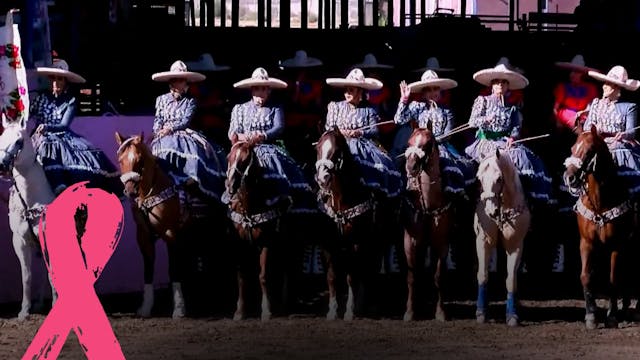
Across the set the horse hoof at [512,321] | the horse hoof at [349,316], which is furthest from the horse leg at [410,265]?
the horse hoof at [512,321]

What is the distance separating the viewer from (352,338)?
13.4 meters

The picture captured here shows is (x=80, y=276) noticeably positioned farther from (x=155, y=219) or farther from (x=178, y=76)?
(x=178, y=76)

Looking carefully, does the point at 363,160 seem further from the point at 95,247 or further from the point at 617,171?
the point at 95,247

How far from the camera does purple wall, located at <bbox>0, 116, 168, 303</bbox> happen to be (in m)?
15.0

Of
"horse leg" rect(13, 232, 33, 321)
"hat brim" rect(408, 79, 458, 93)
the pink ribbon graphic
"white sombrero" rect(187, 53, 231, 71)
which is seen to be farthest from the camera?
"white sombrero" rect(187, 53, 231, 71)

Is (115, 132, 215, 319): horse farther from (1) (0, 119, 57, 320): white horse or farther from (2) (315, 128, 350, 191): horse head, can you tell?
(2) (315, 128, 350, 191): horse head

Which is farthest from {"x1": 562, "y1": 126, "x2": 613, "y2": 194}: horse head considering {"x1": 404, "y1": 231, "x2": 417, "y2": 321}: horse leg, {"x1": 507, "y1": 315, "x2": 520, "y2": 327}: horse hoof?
{"x1": 404, "y1": 231, "x2": 417, "y2": 321}: horse leg

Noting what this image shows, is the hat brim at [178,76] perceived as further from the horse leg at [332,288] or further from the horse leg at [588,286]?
the horse leg at [588,286]

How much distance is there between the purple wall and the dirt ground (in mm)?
850

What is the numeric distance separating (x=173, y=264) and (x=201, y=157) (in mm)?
1047

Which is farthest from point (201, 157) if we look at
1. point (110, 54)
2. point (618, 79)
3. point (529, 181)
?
point (110, 54)

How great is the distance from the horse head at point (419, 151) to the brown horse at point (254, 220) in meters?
1.36

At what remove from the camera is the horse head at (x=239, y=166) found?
1396cm

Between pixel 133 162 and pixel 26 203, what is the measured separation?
1060 mm
